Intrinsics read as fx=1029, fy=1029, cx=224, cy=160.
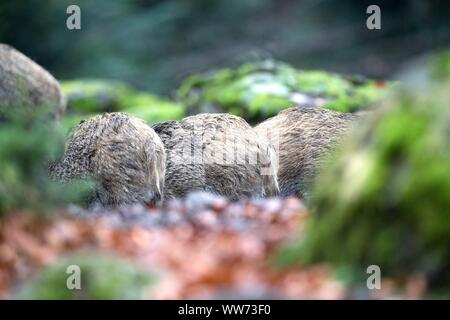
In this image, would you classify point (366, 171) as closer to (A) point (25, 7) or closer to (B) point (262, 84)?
(B) point (262, 84)

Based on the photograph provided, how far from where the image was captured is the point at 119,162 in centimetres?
980

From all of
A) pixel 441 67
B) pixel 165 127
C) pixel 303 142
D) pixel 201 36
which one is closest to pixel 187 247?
pixel 441 67

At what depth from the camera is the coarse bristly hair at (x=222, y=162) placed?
10.5 metres

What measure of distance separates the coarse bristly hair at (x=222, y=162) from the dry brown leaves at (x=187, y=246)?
233 cm

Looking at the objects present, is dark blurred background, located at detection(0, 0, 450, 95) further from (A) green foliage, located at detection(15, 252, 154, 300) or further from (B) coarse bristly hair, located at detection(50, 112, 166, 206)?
(A) green foliage, located at detection(15, 252, 154, 300)

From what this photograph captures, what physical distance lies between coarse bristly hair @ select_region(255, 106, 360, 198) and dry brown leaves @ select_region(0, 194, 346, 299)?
310cm

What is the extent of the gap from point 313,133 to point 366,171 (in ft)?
17.9

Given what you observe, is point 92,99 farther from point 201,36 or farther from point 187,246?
point 201,36

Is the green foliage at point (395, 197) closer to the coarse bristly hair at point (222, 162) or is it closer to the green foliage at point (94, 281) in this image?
the green foliage at point (94, 281)

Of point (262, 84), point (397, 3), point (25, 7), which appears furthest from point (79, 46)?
point (262, 84)

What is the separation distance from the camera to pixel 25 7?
32.3 meters

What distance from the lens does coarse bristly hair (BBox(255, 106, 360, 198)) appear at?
11.2 meters

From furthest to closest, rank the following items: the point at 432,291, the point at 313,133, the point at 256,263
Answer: the point at 313,133, the point at 256,263, the point at 432,291
